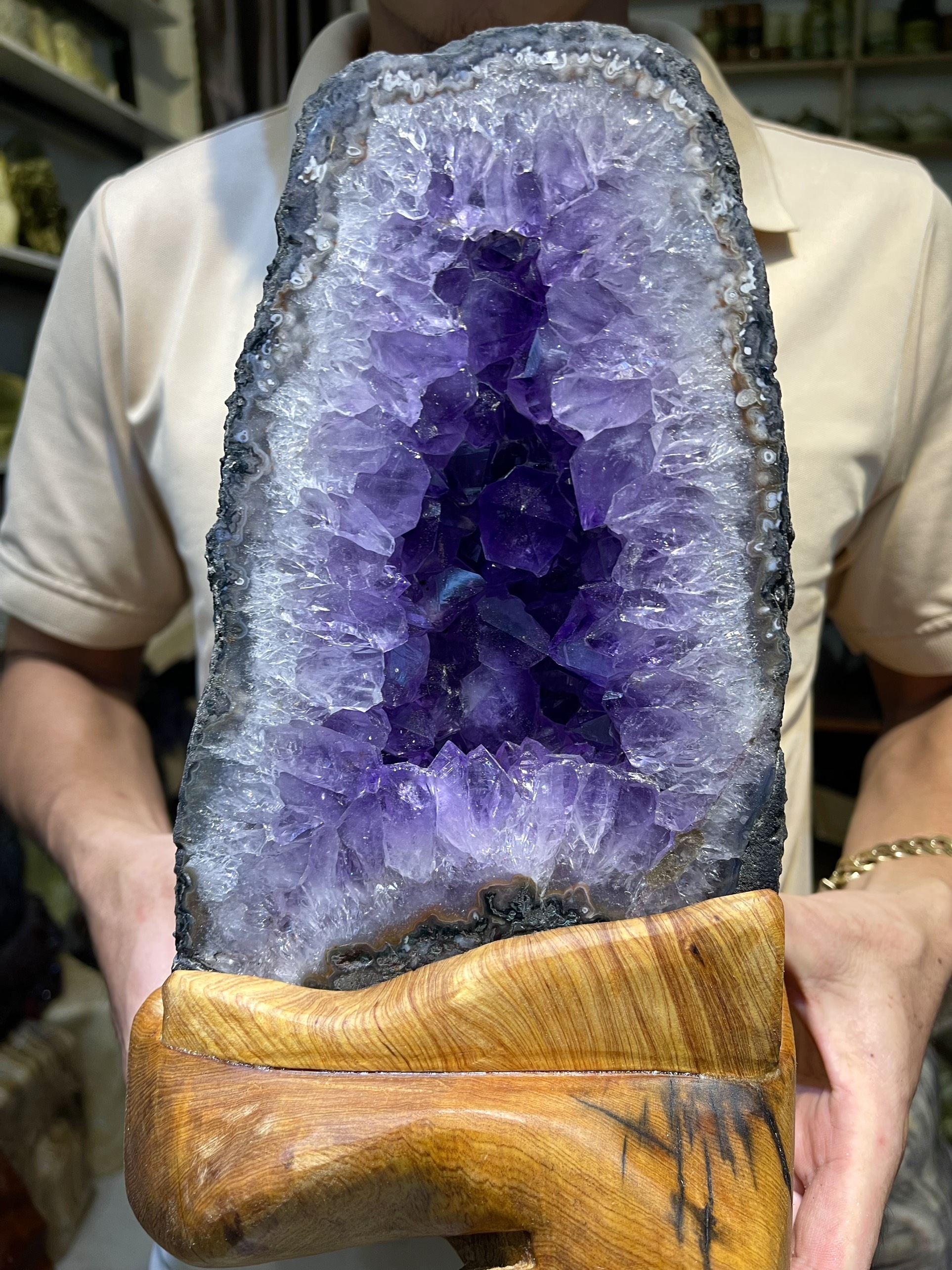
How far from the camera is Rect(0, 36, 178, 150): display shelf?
1.70 metres

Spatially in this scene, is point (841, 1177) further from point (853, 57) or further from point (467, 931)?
point (853, 57)

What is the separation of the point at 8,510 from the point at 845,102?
96.7 inches

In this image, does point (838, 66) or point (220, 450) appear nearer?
point (220, 450)

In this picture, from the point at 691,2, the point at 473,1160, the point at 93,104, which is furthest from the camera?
A: the point at 691,2

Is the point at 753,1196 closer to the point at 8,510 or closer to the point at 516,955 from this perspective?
the point at 516,955

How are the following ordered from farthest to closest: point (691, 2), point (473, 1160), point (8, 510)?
point (691, 2) < point (8, 510) < point (473, 1160)

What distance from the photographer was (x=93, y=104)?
6.45 ft

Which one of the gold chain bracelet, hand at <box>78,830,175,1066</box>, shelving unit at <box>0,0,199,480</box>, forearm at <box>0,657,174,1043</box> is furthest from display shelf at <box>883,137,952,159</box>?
hand at <box>78,830,175,1066</box>

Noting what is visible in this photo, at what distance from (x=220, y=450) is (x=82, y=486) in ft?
0.60

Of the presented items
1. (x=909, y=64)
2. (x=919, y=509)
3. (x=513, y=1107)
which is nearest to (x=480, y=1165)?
(x=513, y=1107)

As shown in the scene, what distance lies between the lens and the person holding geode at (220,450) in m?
0.70

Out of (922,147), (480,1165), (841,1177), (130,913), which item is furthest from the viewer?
(922,147)

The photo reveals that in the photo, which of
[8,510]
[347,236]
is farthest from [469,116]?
[8,510]

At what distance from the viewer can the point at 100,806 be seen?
0.78 m
